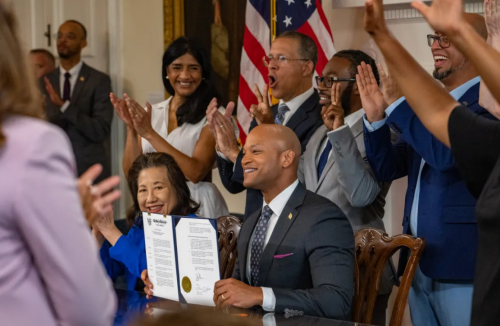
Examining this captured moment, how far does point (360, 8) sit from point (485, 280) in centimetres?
373

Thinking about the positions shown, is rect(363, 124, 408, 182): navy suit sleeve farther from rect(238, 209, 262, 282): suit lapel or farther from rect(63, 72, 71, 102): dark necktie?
rect(63, 72, 71, 102): dark necktie

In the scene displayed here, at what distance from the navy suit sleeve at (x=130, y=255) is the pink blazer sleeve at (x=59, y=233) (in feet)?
6.18

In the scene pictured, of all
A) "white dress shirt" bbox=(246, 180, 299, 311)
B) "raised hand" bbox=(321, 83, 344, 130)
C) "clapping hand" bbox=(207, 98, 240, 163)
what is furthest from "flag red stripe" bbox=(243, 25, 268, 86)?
"white dress shirt" bbox=(246, 180, 299, 311)

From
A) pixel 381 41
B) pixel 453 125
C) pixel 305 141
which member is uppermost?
pixel 381 41

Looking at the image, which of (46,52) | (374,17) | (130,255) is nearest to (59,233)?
(374,17)

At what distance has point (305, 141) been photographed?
3.43 m

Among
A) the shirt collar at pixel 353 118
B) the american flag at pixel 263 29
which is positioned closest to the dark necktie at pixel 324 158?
the shirt collar at pixel 353 118

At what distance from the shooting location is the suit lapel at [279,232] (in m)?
2.62

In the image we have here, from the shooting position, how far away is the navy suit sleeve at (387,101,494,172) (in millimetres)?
2483

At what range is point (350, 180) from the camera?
2.97m

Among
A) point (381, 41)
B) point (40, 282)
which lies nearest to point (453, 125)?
point (381, 41)

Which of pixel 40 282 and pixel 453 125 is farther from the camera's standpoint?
pixel 453 125

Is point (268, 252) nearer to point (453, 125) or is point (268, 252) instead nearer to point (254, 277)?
point (254, 277)

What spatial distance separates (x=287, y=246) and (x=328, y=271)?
8.6 inches
